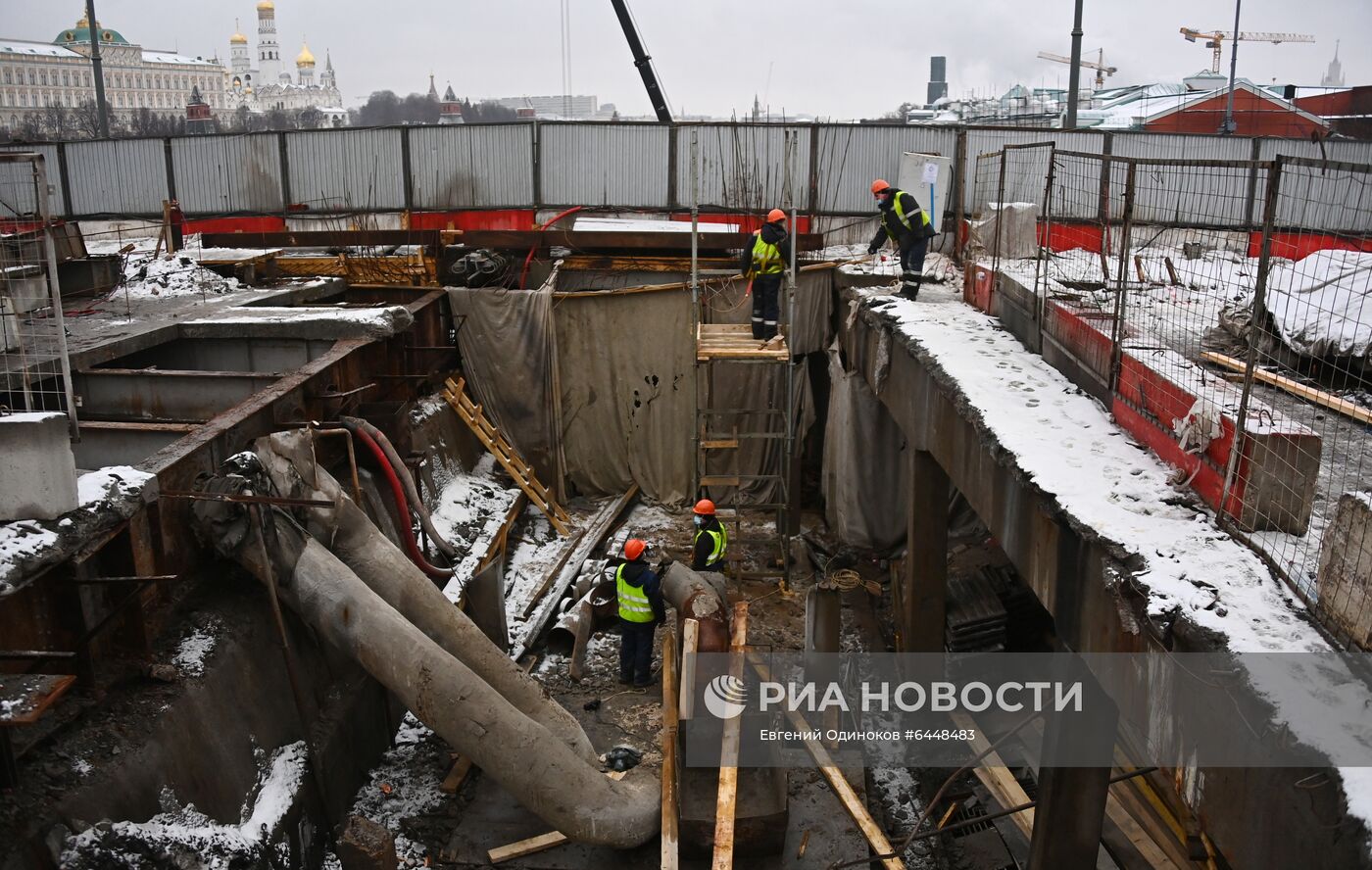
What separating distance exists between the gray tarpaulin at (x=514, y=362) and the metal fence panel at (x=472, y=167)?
557cm

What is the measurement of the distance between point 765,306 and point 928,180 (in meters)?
3.80

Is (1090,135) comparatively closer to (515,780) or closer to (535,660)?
(535,660)

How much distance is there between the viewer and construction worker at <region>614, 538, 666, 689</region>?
399 inches

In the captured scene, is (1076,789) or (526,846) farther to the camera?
(526,846)

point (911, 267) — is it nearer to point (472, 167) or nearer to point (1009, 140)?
point (1009, 140)

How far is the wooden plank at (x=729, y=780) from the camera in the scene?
23.1 ft

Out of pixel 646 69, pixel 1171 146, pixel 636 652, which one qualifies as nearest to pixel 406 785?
pixel 636 652

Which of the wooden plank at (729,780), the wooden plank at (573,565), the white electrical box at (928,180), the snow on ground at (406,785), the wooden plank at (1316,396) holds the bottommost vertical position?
the snow on ground at (406,785)

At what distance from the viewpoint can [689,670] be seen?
8.25 metres

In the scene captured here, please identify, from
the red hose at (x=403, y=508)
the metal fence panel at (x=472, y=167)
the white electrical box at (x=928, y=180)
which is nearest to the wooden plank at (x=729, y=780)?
the red hose at (x=403, y=508)

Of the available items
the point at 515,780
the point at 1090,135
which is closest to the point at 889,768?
the point at 515,780

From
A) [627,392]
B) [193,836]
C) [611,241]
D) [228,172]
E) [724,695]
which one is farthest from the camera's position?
[228,172]

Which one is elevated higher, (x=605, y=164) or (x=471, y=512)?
(x=605, y=164)

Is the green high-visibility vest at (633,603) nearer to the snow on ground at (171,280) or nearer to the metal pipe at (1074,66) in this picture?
the snow on ground at (171,280)
